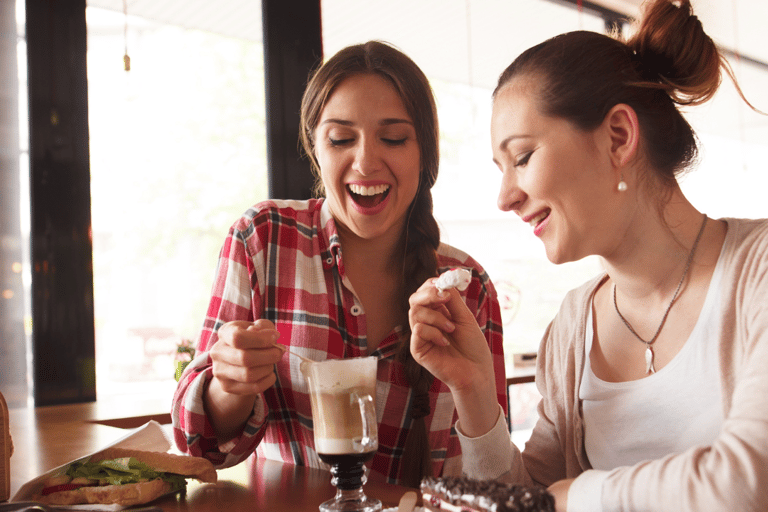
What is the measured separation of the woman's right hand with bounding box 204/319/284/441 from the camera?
49.8 inches

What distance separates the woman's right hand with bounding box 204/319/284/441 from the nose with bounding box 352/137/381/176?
569mm

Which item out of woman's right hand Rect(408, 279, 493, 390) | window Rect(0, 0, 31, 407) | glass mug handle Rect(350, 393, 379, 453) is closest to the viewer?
glass mug handle Rect(350, 393, 379, 453)

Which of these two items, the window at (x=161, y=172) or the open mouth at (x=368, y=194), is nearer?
the open mouth at (x=368, y=194)

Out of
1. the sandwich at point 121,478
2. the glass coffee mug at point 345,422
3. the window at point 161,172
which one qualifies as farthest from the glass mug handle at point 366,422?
the window at point 161,172

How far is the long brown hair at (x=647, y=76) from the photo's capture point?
1.29 meters

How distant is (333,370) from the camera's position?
1159 millimetres

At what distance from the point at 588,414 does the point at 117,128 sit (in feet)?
9.91

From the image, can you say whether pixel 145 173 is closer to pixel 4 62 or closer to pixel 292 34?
pixel 4 62

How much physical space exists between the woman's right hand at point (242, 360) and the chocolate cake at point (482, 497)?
465 millimetres

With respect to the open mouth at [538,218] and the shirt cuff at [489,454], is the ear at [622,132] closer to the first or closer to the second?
the open mouth at [538,218]

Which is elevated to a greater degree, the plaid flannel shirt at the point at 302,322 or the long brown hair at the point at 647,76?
the long brown hair at the point at 647,76

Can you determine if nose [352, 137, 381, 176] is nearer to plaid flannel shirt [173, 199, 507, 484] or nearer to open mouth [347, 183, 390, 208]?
open mouth [347, 183, 390, 208]

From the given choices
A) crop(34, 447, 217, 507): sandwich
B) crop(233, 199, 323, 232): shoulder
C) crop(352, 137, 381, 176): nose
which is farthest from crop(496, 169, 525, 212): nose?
crop(34, 447, 217, 507): sandwich

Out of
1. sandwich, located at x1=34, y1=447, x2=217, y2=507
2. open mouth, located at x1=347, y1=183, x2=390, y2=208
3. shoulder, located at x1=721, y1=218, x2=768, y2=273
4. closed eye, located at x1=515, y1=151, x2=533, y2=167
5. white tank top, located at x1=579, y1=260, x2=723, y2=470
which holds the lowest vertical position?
sandwich, located at x1=34, y1=447, x2=217, y2=507
